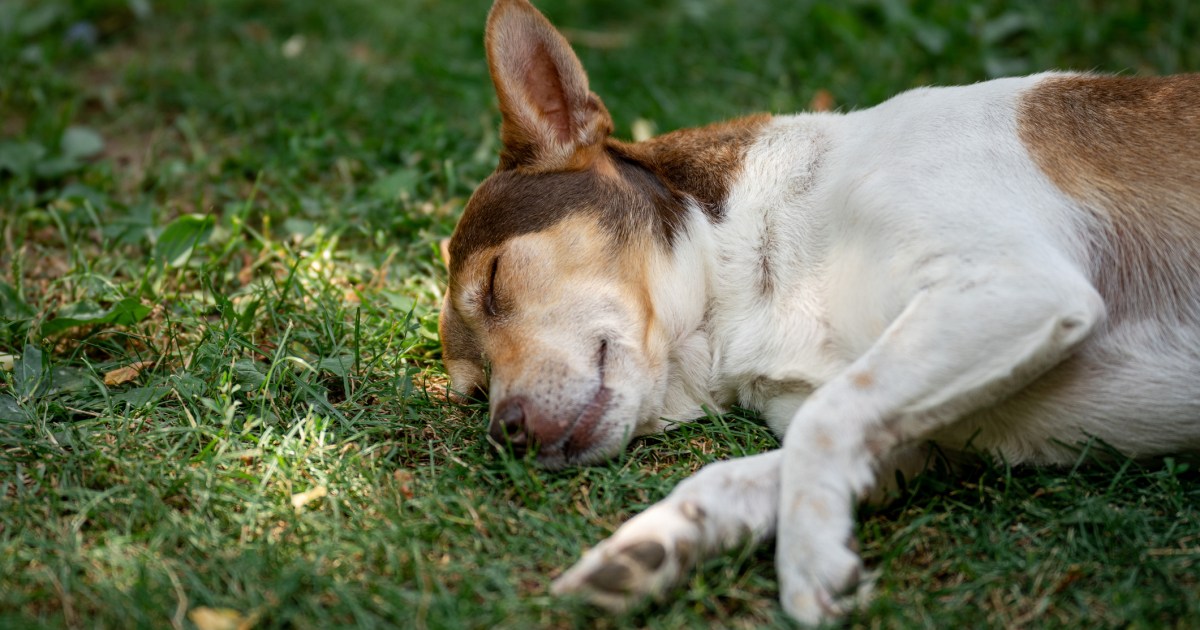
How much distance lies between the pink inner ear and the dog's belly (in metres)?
1.87

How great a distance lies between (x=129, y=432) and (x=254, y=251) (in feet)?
4.93

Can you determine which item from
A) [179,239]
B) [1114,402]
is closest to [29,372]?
[179,239]

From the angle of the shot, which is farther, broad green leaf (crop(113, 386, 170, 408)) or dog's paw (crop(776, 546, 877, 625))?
broad green leaf (crop(113, 386, 170, 408))

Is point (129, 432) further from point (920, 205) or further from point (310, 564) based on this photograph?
point (920, 205)

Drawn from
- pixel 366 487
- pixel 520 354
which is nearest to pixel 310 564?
pixel 366 487

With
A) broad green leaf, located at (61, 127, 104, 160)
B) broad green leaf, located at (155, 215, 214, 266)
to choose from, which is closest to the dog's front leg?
broad green leaf, located at (155, 215, 214, 266)

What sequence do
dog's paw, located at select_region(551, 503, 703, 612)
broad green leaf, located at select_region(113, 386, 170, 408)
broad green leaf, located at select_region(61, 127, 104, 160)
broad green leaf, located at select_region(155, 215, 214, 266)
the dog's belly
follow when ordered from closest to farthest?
dog's paw, located at select_region(551, 503, 703, 612) < the dog's belly < broad green leaf, located at select_region(113, 386, 170, 408) < broad green leaf, located at select_region(155, 215, 214, 266) < broad green leaf, located at select_region(61, 127, 104, 160)

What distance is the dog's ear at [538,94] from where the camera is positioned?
155 inches

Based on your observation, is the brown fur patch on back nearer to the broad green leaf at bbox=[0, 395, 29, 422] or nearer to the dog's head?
the dog's head

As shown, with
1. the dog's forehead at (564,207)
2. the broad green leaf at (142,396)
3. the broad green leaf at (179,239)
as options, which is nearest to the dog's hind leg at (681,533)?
the dog's forehead at (564,207)

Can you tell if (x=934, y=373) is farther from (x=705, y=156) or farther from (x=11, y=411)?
(x=11, y=411)

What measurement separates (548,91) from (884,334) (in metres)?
1.73

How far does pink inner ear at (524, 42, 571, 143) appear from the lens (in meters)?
4.03

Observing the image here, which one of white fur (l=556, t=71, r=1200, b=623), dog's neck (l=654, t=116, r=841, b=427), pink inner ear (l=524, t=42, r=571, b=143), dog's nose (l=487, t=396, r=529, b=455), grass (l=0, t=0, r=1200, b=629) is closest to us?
grass (l=0, t=0, r=1200, b=629)
